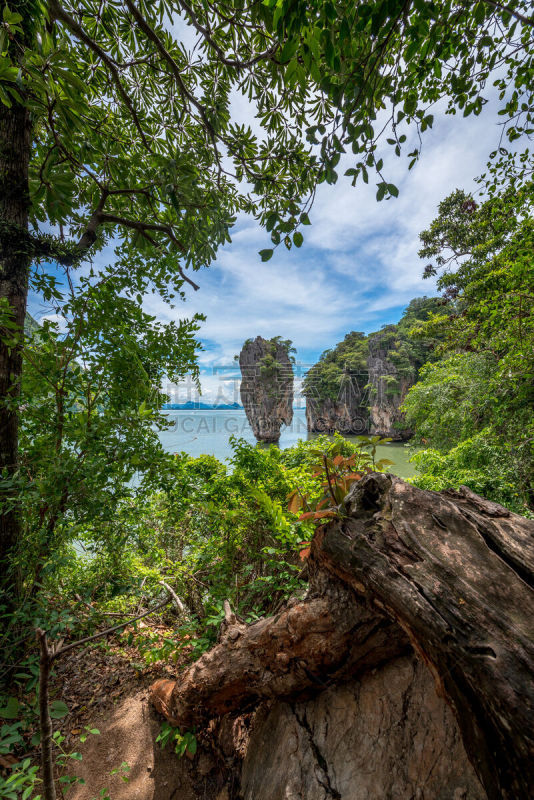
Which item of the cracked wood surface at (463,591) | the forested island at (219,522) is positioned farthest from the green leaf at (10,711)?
the cracked wood surface at (463,591)

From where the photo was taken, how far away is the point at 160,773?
1.86 m

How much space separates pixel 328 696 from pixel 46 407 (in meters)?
2.39

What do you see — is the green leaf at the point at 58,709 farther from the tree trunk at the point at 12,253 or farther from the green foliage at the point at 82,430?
the tree trunk at the point at 12,253

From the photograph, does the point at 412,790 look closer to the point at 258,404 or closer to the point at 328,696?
the point at 328,696

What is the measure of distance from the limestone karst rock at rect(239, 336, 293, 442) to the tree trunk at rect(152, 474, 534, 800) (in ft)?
88.8

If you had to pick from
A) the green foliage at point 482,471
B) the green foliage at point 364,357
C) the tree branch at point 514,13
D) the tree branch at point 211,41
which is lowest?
the green foliage at point 482,471

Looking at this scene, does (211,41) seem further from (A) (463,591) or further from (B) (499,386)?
(B) (499,386)

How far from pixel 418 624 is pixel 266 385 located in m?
28.4

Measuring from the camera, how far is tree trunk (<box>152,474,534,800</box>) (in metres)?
0.73

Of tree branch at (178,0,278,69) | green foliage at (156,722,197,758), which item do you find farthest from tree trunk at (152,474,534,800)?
tree branch at (178,0,278,69)

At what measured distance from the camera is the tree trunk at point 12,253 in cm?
198

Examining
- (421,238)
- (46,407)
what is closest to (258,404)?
(421,238)

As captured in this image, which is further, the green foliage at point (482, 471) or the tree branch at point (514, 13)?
the green foliage at point (482, 471)

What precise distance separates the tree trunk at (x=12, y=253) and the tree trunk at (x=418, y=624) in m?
1.88
